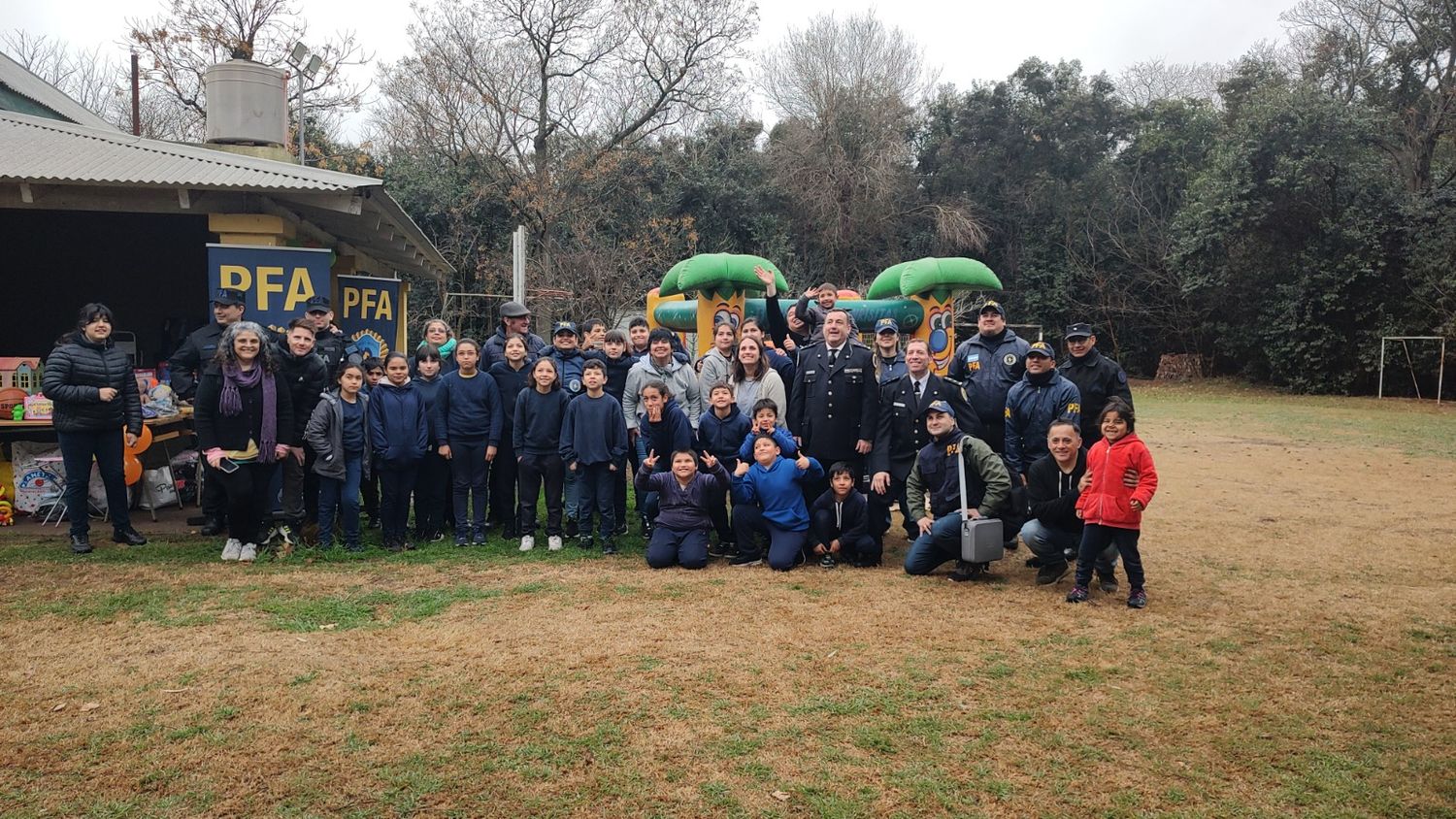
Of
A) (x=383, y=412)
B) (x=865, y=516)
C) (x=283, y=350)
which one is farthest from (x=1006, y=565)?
(x=283, y=350)

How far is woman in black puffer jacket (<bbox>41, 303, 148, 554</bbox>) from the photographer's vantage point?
20.7 ft

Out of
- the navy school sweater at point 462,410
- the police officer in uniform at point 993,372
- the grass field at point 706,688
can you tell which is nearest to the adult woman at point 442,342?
the navy school sweater at point 462,410

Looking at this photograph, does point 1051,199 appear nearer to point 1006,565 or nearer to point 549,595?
point 1006,565


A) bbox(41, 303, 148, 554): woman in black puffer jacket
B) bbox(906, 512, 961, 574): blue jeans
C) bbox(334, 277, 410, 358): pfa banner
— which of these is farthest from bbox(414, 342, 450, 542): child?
bbox(906, 512, 961, 574): blue jeans

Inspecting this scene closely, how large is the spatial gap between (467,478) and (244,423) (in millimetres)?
1539

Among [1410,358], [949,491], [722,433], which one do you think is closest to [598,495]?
[722,433]

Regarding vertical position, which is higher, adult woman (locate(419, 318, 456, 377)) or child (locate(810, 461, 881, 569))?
adult woman (locate(419, 318, 456, 377))

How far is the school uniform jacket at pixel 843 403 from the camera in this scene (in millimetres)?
6770

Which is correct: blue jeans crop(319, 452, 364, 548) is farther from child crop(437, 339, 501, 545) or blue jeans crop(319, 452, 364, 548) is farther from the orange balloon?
the orange balloon

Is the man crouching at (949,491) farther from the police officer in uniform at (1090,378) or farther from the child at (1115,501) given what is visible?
the police officer in uniform at (1090,378)

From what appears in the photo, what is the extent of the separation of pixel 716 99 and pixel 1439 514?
21.0 m

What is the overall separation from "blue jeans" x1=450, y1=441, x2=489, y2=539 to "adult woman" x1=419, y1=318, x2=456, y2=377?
0.91 m

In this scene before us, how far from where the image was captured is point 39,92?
1299 cm

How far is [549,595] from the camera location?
5617 millimetres
